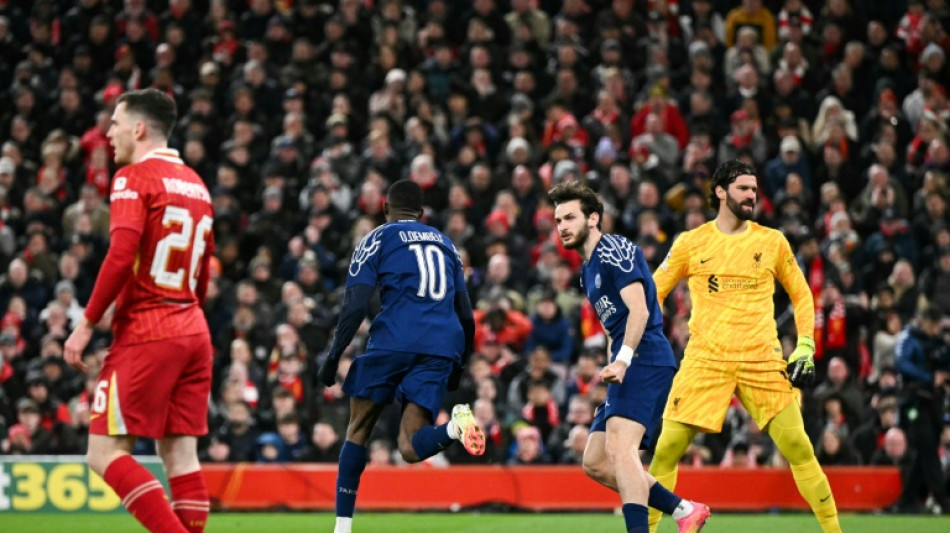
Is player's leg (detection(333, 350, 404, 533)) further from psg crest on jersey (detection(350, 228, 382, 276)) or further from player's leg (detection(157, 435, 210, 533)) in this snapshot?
player's leg (detection(157, 435, 210, 533))

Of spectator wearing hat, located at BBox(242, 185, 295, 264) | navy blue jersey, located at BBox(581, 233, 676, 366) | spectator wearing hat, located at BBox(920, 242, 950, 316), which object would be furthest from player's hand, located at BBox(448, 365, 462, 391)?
spectator wearing hat, located at BBox(242, 185, 295, 264)

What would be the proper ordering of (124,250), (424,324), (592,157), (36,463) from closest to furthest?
(124,250) → (424,324) → (36,463) → (592,157)

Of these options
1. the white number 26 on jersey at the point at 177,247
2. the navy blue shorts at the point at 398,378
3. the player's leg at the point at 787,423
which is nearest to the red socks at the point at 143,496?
the white number 26 on jersey at the point at 177,247

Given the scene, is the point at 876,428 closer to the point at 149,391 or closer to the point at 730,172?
the point at 730,172

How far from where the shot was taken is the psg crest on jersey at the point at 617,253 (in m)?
8.30

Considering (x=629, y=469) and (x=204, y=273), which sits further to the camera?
(x=629, y=469)

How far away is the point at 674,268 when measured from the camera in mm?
9305

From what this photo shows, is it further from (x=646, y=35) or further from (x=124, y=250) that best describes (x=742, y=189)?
(x=646, y=35)

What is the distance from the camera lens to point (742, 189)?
9117 mm

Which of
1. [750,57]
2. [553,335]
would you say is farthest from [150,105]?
[750,57]

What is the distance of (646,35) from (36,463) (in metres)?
9.65

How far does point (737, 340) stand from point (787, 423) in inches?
23.4

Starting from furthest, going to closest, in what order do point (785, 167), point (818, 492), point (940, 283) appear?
Result: point (785, 167), point (940, 283), point (818, 492)

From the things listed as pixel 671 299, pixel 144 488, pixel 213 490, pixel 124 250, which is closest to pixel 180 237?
pixel 124 250
